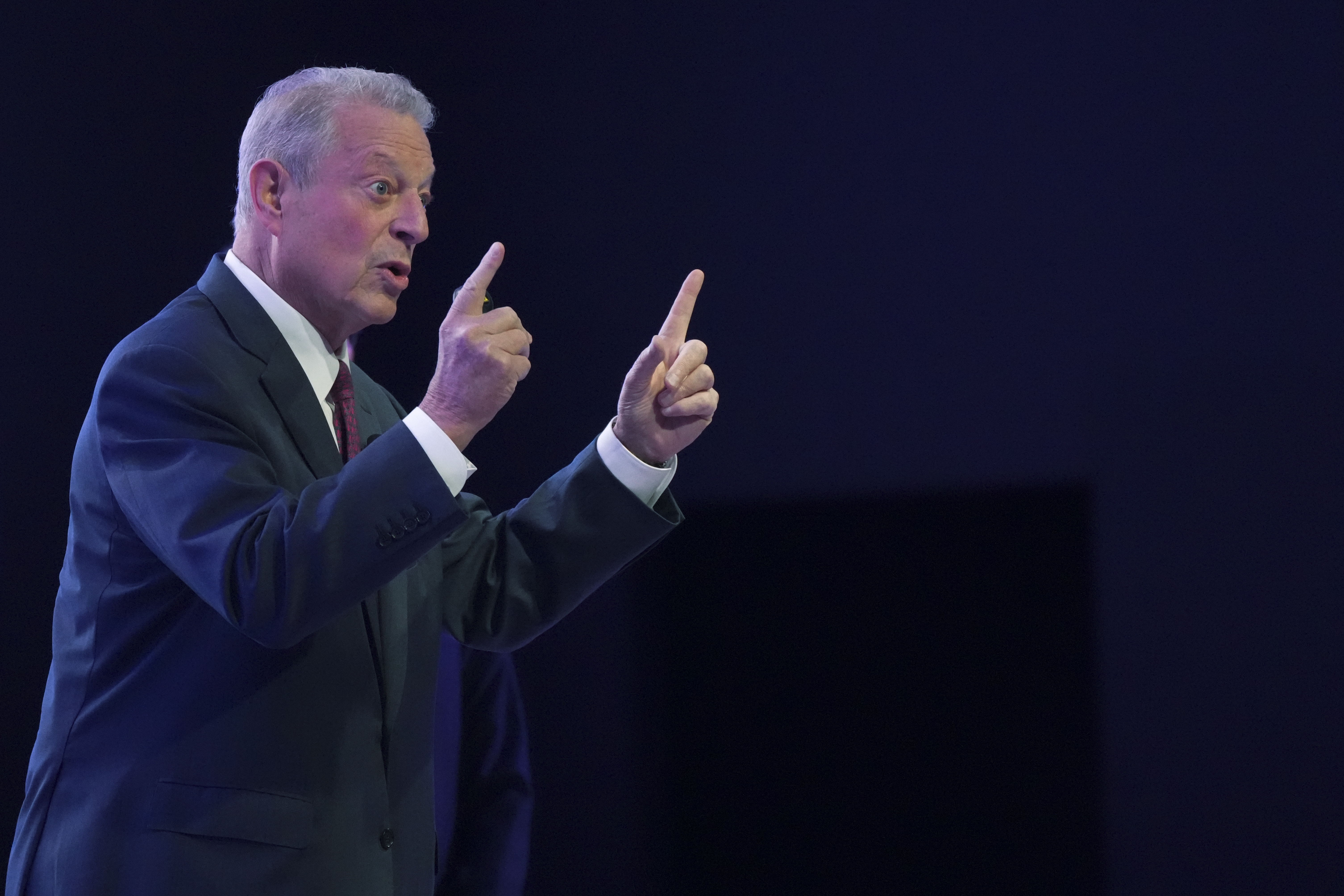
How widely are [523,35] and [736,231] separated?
0.75 metres

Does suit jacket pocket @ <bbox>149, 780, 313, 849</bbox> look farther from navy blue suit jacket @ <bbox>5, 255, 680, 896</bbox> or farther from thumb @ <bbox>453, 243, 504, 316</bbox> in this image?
thumb @ <bbox>453, 243, 504, 316</bbox>

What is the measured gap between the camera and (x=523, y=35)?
2.82m

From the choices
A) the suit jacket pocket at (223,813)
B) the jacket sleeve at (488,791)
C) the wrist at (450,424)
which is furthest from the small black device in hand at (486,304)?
the jacket sleeve at (488,791)

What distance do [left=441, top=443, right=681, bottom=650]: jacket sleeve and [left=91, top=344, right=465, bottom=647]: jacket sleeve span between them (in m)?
0.27

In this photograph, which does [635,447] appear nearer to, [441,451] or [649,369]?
[649,369]

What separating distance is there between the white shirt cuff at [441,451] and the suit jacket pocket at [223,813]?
0.34 metres

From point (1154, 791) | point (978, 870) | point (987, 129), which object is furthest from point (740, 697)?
point (987, 129)

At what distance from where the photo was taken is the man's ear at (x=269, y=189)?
1.40 meters

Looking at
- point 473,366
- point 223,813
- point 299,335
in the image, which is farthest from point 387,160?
point 223,813

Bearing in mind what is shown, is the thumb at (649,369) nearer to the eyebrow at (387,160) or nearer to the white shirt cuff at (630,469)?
the white shirt cuff at (630,469)

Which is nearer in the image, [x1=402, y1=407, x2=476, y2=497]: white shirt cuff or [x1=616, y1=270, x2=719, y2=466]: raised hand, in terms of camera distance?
[x1=402, y1=407, x2=476, y2=497]: white shirt cuff

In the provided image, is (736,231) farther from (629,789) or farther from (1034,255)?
(629,789)

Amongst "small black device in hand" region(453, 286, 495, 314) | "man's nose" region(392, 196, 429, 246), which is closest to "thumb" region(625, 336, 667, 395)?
"small black device in hand" region(453, 286, 495, 314)

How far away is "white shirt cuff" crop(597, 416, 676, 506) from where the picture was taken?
1.42 m
